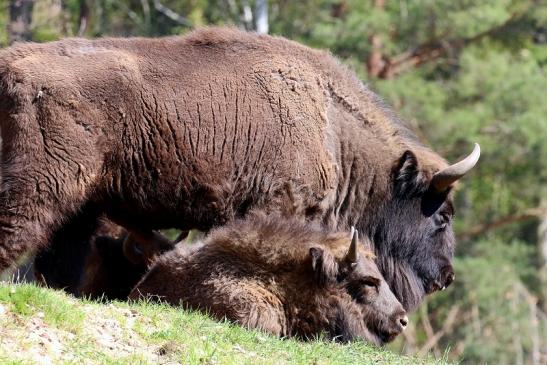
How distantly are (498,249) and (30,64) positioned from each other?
22.6 metres

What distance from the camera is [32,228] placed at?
885 centimetres

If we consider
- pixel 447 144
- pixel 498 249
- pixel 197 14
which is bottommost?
pixel 498 249

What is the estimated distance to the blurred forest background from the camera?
24594 millimetres

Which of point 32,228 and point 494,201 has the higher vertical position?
point 32,228

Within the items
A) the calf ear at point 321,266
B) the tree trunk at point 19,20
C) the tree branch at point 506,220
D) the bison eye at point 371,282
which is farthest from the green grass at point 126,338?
the tree branch at point 506,220

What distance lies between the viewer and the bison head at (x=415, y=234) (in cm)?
1094

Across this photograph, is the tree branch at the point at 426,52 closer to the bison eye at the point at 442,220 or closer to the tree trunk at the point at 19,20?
the tree trunk at the point at 19,20

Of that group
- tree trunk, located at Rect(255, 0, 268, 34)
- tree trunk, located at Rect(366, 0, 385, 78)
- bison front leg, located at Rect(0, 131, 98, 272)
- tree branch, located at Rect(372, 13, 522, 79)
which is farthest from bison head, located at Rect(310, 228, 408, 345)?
tree branch, located at Rect(372, 13, 522, 79)

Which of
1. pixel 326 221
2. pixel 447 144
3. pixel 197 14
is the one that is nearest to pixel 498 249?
pixel 447 144

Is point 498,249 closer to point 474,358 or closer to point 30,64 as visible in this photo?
point 474,358

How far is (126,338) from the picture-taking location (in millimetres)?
7203

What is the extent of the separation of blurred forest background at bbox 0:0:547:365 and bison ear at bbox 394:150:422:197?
34.9ft

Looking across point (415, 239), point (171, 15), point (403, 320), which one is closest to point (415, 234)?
point (415, 239)

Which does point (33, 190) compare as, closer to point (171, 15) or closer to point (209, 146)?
point (209, 146)
